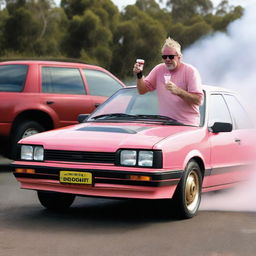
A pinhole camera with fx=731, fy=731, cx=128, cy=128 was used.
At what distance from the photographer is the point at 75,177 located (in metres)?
6.86

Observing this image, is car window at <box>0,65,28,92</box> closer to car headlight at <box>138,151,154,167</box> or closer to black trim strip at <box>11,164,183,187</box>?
black trim strip at <box>11,164,183,187</box>

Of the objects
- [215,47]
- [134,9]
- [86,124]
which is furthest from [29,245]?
[134,9]

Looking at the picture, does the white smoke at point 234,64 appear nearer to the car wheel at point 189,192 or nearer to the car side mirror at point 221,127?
→ the car wheel at point 189,192

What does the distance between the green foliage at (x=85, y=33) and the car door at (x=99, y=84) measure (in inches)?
2723

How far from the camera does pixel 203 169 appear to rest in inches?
299

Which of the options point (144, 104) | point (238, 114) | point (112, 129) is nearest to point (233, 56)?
point (238, 114)

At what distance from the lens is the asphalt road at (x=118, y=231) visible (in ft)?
19.3

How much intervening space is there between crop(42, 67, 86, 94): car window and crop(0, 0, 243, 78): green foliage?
69.5 metres

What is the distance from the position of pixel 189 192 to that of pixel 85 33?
95.4 meters

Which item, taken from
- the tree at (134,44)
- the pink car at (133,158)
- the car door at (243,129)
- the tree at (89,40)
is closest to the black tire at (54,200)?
the pink car at (133,158)

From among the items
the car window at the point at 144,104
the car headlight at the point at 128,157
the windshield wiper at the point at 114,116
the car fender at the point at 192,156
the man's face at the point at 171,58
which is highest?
the man's face at the point at 171,58

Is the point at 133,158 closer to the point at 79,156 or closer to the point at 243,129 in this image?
the point at 79,156

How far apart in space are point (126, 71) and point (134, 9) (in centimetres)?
3045

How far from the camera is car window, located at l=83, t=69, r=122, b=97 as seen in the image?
12797 millimetres
